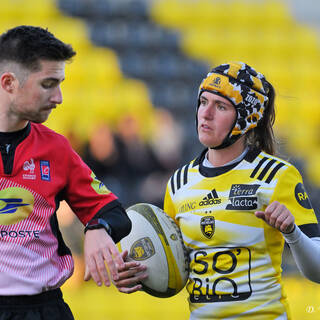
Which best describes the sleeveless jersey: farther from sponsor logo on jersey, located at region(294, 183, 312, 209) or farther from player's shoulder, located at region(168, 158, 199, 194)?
sponsor logo on jersey, located at region(294, 183, 312, 209)

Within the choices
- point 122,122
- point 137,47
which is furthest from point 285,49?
point 122,122

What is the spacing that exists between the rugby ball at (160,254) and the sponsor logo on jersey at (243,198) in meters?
0.31

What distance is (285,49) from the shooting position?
9.74 meters

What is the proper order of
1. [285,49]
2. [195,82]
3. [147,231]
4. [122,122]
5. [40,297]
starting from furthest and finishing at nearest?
[285,49] → [195,82] → [122,122] → [147,231] → [40,297]

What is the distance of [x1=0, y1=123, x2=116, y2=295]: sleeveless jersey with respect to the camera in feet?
8.13

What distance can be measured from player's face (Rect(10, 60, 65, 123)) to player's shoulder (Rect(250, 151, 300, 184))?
934 mm

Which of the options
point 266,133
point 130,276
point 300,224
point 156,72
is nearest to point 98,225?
point 130,276

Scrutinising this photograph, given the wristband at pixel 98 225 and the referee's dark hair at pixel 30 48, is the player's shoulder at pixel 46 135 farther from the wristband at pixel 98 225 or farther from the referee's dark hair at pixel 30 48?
the wristband at pixel 98 225

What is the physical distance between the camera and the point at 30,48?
101 inches

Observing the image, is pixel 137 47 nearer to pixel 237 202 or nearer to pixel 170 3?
pixel 170 3

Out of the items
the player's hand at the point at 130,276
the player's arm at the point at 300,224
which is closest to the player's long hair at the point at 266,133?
the player's arm at the point at 300,224

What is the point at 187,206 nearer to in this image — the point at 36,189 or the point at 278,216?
the point at 278,216

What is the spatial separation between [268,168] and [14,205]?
1.12 m

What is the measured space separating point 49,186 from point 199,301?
0.85 meters
